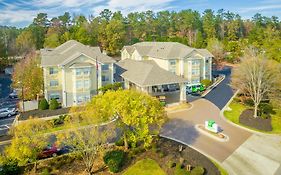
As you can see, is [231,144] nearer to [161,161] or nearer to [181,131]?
[181,131]

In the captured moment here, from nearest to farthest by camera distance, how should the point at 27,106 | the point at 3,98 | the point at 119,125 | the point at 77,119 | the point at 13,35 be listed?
the point at 77,119 < the point at 119,125 < the point at 27,106 < the point at 3,98 < the point at 13,35

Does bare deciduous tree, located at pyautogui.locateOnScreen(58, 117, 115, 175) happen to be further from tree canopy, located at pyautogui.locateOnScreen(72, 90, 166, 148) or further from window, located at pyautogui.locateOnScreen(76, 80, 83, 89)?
window, located at pyautogui.locateOnScreen(76, 80, 83, 89)

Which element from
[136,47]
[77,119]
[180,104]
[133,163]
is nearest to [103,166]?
[133,163]

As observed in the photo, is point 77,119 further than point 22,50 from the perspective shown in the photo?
No

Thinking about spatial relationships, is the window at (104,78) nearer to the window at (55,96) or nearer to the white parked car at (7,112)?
Result: the window at (55,96)

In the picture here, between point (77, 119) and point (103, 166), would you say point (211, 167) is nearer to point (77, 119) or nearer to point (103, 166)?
point (103, 166)

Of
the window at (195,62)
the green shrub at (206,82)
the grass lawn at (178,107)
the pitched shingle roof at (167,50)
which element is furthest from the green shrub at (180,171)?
the window at (195,62)

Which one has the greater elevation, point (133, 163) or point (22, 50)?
point (22, 50)

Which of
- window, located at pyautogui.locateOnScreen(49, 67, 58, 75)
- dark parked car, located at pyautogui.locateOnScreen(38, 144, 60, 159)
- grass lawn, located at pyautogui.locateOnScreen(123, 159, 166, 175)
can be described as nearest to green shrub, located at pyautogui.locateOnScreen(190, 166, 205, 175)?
grass lawn, located at pyautogui.locateOnScreen(123, 159, 166, 175)
